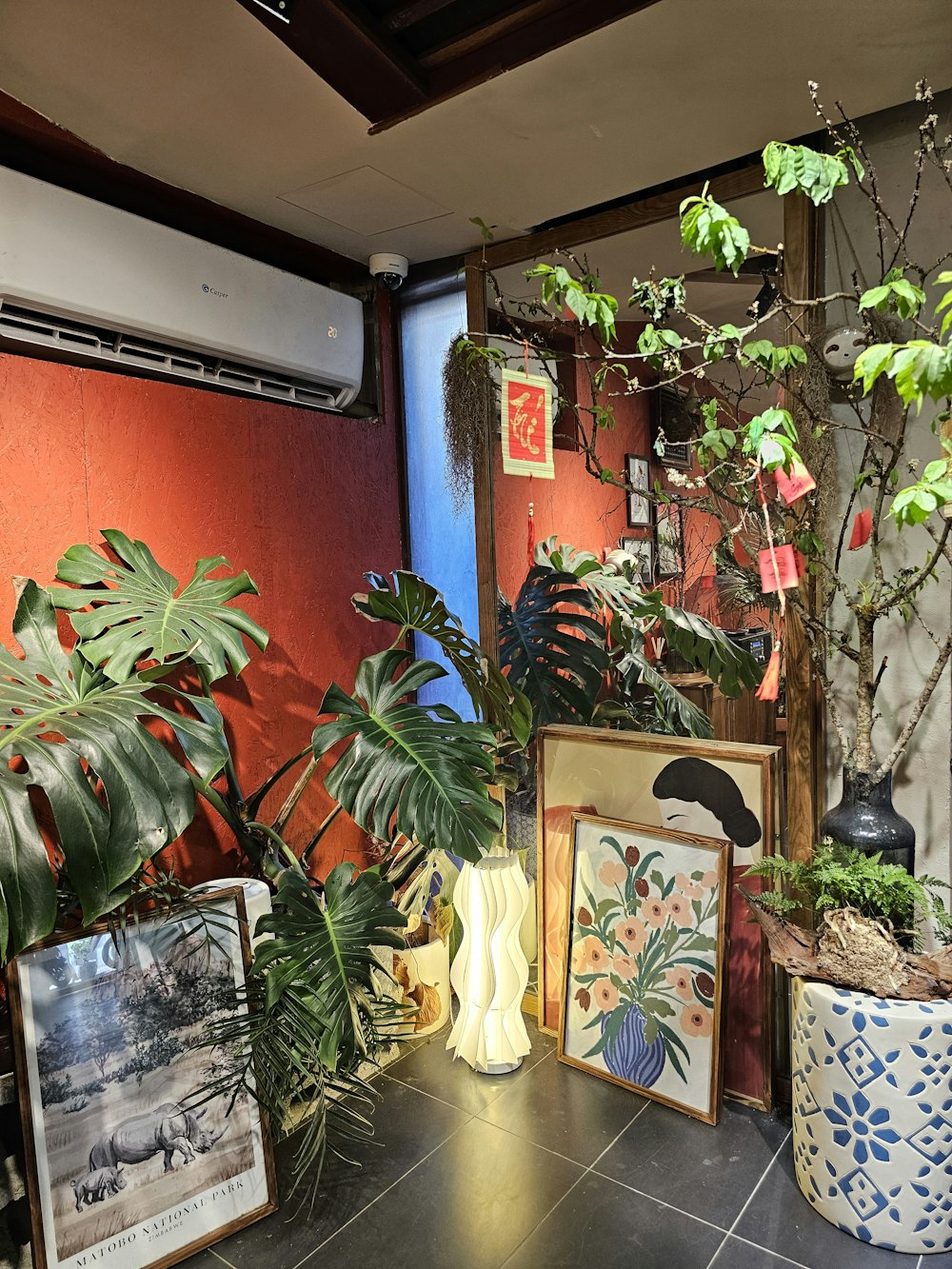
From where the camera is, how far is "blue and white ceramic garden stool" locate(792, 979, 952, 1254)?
1514 millimetres

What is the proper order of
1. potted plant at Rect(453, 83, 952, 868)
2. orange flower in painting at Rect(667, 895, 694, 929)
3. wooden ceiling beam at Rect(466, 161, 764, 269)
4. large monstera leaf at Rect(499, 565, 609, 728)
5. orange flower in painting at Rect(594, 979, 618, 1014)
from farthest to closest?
large monstera leaf at Rect(499, 565, 609, 728) → orange flower in painting at Rect(594, 979, 618, 1014) → orange flower in painting at Rect(667, 895, 694, 929) → wooden ceiling beam at Rect(466, 161, 764, 269) → potted plant at Rect(453, 83, 952, 868)

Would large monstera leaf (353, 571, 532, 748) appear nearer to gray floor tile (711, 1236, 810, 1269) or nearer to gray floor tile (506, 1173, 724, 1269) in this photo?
gray floor tile (506, 1173, 724, 1269)

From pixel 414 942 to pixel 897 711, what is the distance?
1.43 metres

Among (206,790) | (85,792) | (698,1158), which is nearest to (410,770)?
(206,790)

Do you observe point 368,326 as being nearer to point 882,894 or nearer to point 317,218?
point 317,218

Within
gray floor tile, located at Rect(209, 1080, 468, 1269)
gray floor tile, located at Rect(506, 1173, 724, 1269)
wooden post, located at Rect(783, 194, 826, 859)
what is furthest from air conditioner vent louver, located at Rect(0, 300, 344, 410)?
gray floor tile, located at Rect(506, 1173, 724, 1269)

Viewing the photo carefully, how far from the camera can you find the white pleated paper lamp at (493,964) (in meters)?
2.12

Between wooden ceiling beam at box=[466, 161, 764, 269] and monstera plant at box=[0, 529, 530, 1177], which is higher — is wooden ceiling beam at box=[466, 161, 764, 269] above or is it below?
above

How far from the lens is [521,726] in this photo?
2.12 m

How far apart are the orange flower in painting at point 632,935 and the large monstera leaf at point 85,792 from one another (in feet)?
3.85

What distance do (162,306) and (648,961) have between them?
6.53ft

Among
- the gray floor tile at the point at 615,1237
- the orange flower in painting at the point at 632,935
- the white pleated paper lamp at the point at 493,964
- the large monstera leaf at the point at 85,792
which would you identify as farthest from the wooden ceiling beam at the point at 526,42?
the gray floor tile at the point at 615,1237

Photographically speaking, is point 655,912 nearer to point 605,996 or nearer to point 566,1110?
point 605,996

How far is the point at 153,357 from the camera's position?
78.4 inches
